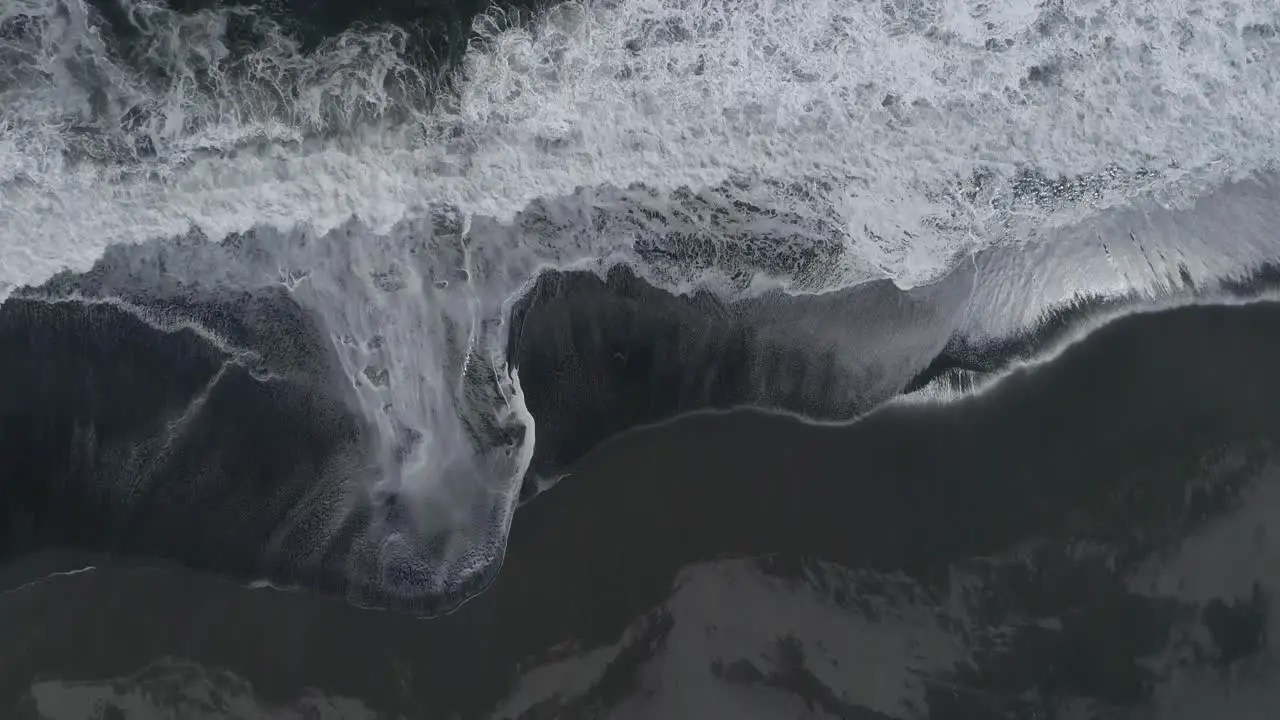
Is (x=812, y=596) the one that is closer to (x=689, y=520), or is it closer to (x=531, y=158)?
(x=689, y=520)

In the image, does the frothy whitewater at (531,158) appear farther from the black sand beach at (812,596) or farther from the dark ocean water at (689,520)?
the black sand beach at (812,596)

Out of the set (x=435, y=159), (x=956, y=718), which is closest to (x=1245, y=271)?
(x=956, y=718)

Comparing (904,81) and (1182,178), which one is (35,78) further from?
(1182,178)

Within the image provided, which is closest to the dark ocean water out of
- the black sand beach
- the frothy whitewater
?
the black sand beach

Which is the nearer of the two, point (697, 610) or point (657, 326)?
point (697, 610)

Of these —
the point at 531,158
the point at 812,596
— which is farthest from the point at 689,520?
the point at 531,158

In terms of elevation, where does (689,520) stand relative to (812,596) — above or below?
above
